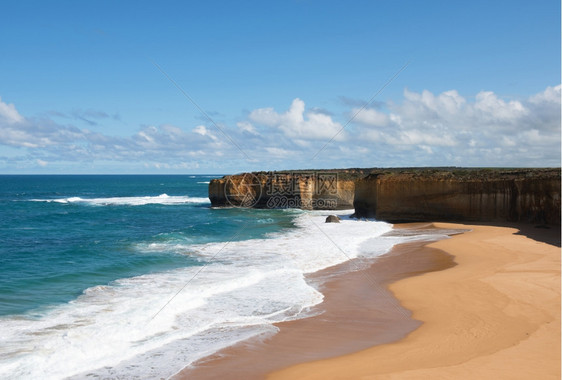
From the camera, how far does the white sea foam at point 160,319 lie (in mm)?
8758

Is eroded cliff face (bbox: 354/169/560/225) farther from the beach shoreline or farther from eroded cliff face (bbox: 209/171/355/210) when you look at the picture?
the beach shoreline

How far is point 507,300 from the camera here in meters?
11.9

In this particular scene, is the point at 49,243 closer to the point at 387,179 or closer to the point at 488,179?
the point at 387,179

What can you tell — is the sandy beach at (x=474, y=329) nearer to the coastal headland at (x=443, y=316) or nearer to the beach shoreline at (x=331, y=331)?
the coastal headland at (x=443, y=316)

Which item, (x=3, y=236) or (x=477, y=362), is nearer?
(x=477, y=362)

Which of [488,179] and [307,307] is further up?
[488,179]

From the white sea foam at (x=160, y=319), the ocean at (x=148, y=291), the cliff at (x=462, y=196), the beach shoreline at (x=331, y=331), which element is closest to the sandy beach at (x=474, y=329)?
the beach shoreline at (x=331, y=331)

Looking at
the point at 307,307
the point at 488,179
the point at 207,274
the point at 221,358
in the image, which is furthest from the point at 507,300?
the point at 488,179

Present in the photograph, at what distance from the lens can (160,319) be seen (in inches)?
447

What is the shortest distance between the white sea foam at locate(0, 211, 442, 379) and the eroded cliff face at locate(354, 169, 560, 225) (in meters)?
14.5

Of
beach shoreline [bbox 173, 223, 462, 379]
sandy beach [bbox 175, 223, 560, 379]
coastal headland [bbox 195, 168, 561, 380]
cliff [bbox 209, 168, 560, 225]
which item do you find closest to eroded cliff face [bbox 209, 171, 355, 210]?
cliff [bbox 209, 168, 560, 225]

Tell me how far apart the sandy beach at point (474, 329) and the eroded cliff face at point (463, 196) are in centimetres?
990

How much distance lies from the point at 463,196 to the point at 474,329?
73.3 ft

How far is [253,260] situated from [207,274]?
3.30 m
